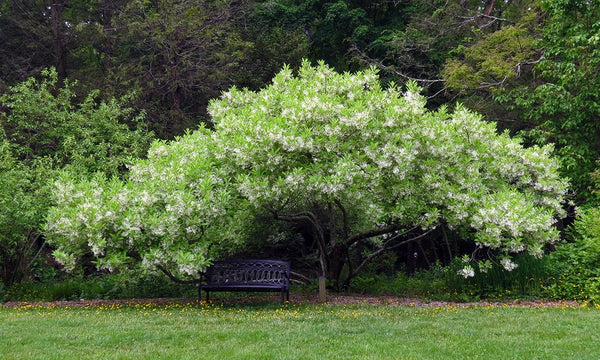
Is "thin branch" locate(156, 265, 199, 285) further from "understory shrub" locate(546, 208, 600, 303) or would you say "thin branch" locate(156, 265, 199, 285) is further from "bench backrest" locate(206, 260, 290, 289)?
"understory shrub" locate(546, 208, 600, 303)

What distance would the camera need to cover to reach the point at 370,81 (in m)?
8.91

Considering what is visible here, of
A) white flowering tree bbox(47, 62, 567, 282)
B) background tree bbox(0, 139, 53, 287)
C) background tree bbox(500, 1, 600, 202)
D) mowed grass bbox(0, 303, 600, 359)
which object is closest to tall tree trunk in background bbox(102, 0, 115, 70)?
background tree bbox(0, 139, 53, 287)

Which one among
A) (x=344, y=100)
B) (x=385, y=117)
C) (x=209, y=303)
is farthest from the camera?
(x=209, y=303)

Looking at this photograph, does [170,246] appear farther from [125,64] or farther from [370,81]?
[125,64]

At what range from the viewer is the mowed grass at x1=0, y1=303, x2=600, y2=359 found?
17.9 feet

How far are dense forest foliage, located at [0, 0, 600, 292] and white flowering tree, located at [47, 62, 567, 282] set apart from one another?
312 centimetres

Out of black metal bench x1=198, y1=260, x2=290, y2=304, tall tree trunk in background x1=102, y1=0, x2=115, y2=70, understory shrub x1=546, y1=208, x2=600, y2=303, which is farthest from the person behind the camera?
tall tree trunk in background x1=102, y1=0, x2=115, y2=70

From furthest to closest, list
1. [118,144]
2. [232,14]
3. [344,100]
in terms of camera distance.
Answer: [232,14] → [118,144] → [344,100]

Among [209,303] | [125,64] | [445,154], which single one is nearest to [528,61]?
[445,154]

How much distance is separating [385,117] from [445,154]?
3.77 ft

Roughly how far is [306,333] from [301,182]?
2.33 m

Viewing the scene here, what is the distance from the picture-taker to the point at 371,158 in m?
7.99

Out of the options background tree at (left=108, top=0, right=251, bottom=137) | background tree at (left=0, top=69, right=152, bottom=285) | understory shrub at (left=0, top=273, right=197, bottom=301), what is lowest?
understory shrub at (left=0, top=273, right=197, bottom=301)

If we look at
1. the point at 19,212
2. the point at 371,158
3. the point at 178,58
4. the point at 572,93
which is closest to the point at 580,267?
the point at 371,158
